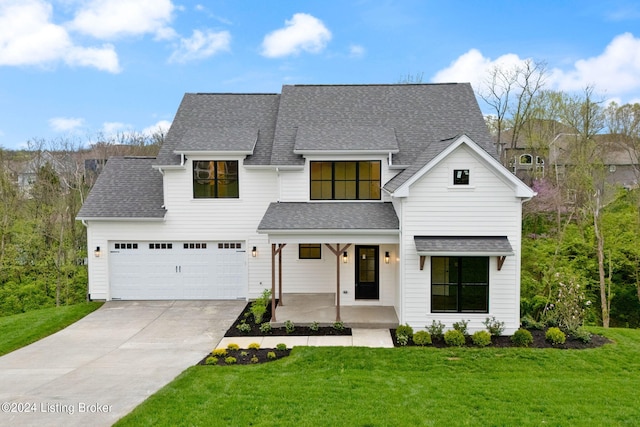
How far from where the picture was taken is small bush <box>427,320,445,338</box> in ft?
35.4

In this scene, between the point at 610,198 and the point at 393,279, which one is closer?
the point at 393,279

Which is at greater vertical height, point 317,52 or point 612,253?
point 317,52

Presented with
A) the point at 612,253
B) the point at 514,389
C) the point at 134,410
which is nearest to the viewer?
the point at 134,410

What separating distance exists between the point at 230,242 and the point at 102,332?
17.2 ft

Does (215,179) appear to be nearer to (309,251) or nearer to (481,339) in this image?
(309,251)

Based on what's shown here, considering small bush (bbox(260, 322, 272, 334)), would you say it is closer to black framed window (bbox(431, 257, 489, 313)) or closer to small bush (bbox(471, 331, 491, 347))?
black framed window (bbox(431, 257, 489, 313))

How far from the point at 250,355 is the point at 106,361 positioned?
3.40m

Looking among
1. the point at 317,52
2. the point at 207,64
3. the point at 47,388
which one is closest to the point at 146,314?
the point at 47,388

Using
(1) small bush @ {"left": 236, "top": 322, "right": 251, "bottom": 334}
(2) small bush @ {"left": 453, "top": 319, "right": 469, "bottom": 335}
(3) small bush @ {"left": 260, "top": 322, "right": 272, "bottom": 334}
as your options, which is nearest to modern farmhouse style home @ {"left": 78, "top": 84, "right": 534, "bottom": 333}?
(2) small bush @ {"left": 453, "top": 319, "right": 469, "bottom": 335}

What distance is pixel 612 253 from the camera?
1727cm

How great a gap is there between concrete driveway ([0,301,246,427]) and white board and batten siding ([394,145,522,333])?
5.82 meters

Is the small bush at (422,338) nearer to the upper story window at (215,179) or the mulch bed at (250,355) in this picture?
the mulch bed at (250,355)

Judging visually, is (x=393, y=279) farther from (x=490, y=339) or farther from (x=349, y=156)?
(x=349, y=156)

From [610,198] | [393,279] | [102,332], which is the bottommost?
[102,332]
